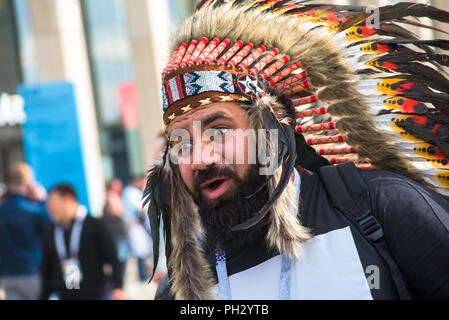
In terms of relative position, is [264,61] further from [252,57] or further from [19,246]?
[19,246]

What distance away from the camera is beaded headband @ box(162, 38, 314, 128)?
1.66 meters

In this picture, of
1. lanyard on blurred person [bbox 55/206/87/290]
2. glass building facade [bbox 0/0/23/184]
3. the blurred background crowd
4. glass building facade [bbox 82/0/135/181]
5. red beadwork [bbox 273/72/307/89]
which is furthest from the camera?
glass building facade [bbox 82/0/135/181]

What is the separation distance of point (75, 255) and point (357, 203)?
3328mm

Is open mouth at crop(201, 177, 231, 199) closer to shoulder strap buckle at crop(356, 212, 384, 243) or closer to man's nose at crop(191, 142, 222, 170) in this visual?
man's nose at crop(191, 142, 222, 170)

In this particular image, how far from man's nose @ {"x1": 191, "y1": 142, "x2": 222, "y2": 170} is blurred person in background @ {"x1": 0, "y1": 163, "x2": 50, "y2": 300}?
386cm

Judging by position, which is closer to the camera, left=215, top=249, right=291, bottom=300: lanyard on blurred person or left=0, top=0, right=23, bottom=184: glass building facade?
left=215, top=249, right=291, bottom=300: lanyard on blurred person

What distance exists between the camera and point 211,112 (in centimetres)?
165

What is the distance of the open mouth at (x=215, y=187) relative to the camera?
1632mm

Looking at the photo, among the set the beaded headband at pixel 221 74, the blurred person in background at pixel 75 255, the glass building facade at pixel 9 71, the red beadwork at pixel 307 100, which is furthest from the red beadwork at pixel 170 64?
the glass building facade at pixel 9 71

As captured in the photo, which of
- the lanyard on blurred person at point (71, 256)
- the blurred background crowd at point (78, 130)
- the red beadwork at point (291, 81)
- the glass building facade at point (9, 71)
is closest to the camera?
the red beadwork at point (291, 81)

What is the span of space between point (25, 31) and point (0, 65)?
0.99 meters

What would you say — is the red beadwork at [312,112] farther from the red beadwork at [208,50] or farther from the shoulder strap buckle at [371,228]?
the shoulder strap buckle at [371,228]

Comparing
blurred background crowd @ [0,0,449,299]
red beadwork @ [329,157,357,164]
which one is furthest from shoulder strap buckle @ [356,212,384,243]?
blurred background crowd @ [0,0,449,299]
